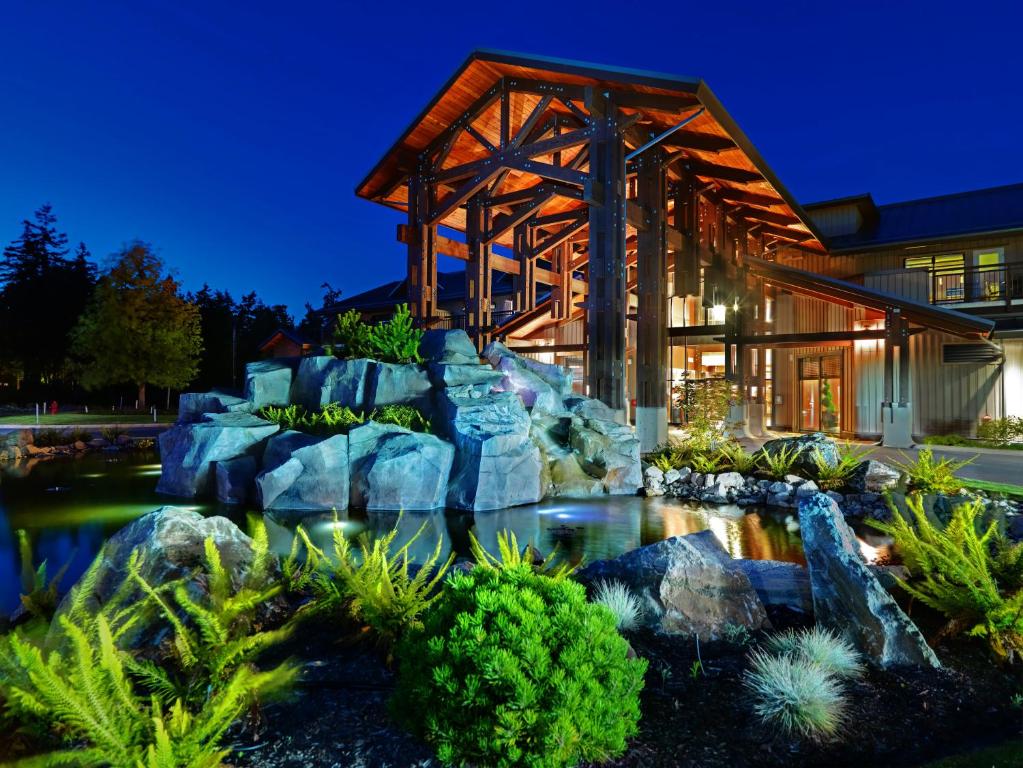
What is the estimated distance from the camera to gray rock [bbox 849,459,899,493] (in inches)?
410

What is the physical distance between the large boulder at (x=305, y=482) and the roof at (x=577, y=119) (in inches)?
400

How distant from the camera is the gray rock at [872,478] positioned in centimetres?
1042

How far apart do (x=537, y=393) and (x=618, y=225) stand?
479cm

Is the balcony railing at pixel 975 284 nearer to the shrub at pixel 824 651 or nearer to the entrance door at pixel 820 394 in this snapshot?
the entrance door at pixel 820 394

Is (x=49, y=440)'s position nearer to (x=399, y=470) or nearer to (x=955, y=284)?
(x=399, y=470)

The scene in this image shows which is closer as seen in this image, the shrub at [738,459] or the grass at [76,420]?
the shrub at [738,459]

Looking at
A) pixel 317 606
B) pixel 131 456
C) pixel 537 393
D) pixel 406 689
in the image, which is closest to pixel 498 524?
pixel 537 393

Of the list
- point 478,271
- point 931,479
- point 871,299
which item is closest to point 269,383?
point 478,271

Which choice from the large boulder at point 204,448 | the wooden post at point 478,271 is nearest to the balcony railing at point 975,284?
the wooden post at point 478,271

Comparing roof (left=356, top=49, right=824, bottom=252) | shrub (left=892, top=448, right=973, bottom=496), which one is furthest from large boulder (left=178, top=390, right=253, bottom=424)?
shrub (left=892, top=448, right=973, bottom=496)

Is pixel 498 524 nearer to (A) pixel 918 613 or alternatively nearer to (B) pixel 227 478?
(B) pixel 227 478

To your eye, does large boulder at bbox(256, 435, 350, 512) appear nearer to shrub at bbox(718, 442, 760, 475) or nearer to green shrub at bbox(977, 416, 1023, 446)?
shrub at bbox(718, 442, 760, 475)

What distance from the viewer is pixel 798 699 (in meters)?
3.19

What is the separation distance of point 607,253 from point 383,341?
5885 millimetres
